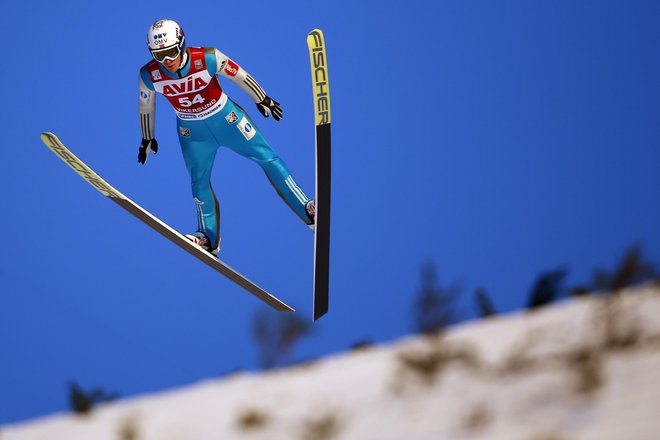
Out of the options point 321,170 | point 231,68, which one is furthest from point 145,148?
point 321,170

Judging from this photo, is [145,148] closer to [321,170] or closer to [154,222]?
[154,222]

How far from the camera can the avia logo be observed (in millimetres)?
6234

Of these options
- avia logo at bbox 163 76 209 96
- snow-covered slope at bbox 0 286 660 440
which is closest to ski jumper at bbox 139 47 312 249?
avia logo at bbox 163 76 209 96

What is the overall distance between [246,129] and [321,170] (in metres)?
0.59

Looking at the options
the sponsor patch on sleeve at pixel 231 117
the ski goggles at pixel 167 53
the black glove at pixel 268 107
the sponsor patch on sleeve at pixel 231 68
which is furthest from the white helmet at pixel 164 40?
the black glove at pixel 268 107

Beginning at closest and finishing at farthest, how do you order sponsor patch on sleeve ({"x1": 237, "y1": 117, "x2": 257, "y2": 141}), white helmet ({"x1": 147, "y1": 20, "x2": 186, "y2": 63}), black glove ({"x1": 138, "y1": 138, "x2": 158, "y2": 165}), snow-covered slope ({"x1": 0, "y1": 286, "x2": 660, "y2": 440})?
1. snow-covered slope ({"x1": 0, "y1": 286, "x2": 660, "y2": 440})
2. white helmet ({"x1": 147, "y1": 20, "x2": 186, "y2": 63})
3. sponsor patch on sleeve ({"x1": 237, "y1": 117, "x2": 257, "y2": 141})
4. black glove ({"x1": 138, "y1": 138, "x2": 158, "y2": 165})

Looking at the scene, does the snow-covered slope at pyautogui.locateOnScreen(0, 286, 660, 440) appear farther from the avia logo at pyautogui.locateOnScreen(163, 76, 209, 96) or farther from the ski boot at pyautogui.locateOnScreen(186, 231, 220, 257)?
the avia logo at pyautogui.locateOnScreen(163, 76, 209, 96)

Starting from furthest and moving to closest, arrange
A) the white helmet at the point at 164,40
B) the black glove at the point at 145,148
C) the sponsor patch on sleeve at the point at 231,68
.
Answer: the black glove at the point at 145,148 → the sponsor patch on sleeve at the point at 231,68 → the white helmet at the point at 164,40

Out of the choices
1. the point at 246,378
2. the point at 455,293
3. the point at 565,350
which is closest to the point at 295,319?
the point at 246,378

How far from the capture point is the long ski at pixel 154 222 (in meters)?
6.66

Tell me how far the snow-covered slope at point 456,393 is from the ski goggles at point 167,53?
8.31 feet

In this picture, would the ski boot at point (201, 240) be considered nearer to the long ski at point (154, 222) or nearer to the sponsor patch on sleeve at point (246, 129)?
Answer: the long ski at point (154, 222)

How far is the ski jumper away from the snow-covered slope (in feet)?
8.09

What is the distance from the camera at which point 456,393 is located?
3412 mm
